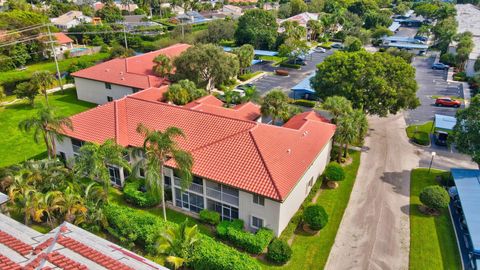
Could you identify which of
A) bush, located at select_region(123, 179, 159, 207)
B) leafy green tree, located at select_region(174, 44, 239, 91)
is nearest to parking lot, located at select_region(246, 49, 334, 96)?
leafy green tree, located at select_region(174, 44, 239, 91)

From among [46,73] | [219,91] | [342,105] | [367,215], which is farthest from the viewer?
[219,91]

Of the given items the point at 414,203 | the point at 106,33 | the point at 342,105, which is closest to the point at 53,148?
the point at 342,105

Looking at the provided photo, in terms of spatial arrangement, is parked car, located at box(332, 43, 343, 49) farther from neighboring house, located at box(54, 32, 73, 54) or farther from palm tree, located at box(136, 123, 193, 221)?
palm tree, located at box(136, 123, 193, 221)

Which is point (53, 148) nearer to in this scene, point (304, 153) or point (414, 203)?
point (304, 153)

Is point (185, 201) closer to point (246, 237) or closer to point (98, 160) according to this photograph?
point (246, 237)

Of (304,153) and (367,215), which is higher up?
(304,153)

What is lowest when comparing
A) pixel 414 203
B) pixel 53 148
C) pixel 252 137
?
pixel 414 203

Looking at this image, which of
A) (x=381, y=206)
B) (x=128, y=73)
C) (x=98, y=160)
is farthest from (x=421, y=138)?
(x=128, y=73)
